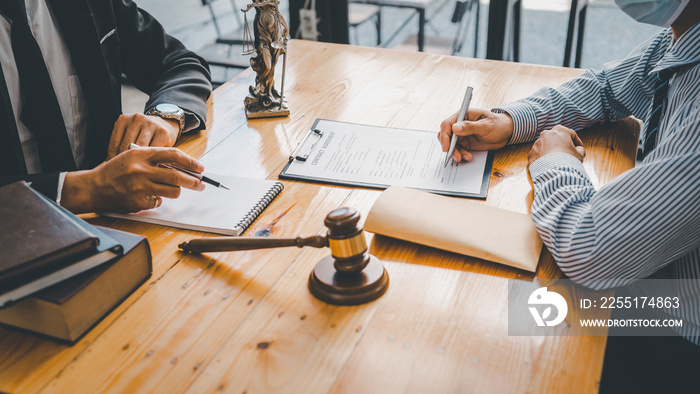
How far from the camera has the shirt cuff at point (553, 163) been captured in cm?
100

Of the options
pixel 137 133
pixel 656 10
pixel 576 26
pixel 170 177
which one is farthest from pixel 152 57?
pixel 576 26

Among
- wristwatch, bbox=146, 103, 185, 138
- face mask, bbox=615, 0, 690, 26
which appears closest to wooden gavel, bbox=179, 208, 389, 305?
wristwatch, bbox=146, 103, 185, 138

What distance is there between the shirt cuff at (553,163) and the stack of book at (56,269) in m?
0.74

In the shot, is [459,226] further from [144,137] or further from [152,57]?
[152,57]

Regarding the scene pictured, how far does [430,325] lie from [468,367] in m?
0.08

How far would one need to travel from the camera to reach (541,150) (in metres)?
1.08

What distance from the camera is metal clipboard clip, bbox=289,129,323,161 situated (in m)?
1.16

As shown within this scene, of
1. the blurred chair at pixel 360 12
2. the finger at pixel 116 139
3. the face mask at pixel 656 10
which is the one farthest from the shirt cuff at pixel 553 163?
the blurred chair at pixel 360 12

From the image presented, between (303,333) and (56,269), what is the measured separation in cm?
34

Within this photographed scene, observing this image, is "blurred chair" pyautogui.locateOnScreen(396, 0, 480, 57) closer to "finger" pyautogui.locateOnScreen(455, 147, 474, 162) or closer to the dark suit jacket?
the dark suit jacket

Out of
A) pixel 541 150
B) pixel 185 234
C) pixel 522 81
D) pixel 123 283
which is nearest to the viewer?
pixel 123 283

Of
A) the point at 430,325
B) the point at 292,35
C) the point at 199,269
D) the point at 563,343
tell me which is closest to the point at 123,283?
the point at 199,269

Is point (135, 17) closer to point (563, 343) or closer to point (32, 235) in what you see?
point (32, 235)

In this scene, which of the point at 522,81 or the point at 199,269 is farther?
the point at 522,81
